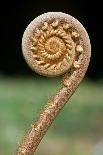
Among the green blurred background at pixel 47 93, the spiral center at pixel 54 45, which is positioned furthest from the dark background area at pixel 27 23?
the spiral center at pixel 54 45

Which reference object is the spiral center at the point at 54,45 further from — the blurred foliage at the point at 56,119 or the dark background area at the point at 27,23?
the dark background area at the point at 27,23

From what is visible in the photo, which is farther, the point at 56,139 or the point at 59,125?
the point at 59,125

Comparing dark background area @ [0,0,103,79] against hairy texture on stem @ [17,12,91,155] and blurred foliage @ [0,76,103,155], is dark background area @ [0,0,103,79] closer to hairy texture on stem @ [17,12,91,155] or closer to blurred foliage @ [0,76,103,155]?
blurred foliage @ [0,76,103,155]

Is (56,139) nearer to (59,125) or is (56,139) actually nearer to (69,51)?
(59,125)

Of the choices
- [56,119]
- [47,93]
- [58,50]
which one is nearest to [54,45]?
[58,50]

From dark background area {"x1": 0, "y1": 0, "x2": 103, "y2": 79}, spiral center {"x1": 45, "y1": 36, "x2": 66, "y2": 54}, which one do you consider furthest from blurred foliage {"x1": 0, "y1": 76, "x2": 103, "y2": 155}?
spiral center {"x1": 45, "y1": 36, "x2": 66, "y2": 54}

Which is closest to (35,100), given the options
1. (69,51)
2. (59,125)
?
(59,125)

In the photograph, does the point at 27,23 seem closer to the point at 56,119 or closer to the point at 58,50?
the point at 56,119
